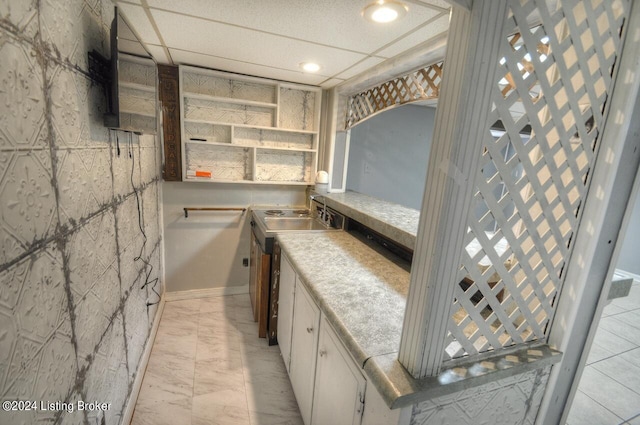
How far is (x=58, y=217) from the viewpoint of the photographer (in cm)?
84

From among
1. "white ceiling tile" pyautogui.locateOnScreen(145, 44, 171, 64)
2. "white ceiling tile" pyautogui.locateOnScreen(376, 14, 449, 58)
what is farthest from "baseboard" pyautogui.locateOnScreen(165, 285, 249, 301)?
"white ceiling tile" pyautogui.locateOnScreen(376, 14, 449, 58)

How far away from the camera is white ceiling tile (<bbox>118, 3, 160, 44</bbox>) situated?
1.41 m

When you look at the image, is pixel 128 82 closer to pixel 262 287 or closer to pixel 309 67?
pixel 309 67

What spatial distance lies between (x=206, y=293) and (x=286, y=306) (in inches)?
56.5

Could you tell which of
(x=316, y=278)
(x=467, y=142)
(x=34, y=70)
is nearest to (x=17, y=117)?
(x=34, y=70)

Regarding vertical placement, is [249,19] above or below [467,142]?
above

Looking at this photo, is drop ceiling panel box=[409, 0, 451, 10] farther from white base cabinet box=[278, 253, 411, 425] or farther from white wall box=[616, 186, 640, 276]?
white wall box=[616, 186, 640, 276]

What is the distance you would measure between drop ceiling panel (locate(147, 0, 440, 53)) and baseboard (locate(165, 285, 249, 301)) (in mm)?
2435

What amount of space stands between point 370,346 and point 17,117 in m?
1.17

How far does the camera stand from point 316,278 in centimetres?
147

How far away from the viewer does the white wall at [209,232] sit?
2.73 metres

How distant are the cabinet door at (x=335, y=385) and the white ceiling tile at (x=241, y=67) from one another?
201 cm

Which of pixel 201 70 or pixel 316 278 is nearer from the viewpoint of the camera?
pixel 316 278

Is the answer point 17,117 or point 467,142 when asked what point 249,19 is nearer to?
point 17,117
